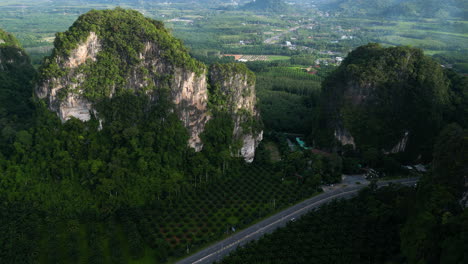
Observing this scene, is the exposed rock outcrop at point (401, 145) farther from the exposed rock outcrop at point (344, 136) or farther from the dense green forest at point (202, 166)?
the exposed rock outcrop at point (344, 136)

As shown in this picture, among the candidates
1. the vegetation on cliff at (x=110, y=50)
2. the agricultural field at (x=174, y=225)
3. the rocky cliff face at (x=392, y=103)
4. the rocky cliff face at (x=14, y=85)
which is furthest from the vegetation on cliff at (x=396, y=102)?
the rocky cliff face at (x=14, y=85)

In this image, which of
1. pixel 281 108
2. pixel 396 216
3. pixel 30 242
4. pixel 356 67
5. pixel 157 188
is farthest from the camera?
pixel 281 108

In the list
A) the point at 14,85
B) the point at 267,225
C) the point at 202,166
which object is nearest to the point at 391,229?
the point at 267,225

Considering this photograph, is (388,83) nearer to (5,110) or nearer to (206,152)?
(206,152)

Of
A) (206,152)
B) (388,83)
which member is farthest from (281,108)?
(206,152)

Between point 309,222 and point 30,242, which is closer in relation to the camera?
point 30,242

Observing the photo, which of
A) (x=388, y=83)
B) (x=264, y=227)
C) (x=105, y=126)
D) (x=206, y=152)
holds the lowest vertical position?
(x=264, y=227)

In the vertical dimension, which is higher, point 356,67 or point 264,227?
point 356,67
